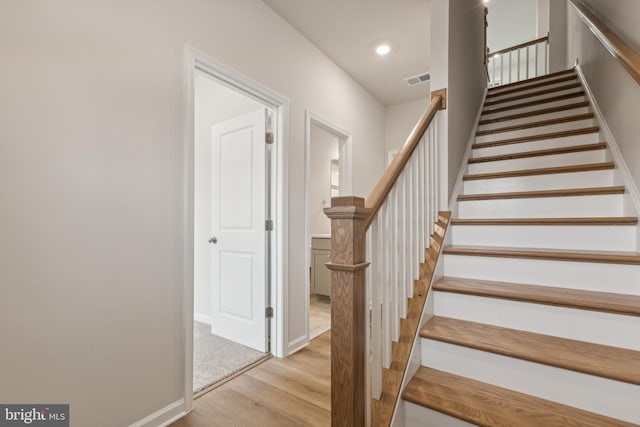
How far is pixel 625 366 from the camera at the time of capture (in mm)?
1115

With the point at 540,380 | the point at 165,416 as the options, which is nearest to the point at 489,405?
the point at 540,380

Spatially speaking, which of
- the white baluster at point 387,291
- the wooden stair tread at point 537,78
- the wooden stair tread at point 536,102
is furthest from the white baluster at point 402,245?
the wooden stair tread at point 537,78

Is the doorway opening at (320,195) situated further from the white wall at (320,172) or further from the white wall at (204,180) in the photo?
the white wall at (204,180)

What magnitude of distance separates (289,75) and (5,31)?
174 centimetres

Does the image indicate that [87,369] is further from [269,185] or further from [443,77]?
[443,77]

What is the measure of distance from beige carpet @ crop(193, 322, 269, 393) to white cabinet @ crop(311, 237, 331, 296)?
1.75 meters

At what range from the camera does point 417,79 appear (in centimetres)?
351

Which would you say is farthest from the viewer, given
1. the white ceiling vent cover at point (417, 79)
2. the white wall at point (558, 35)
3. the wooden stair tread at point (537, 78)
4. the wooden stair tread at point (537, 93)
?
the white wall at point (558, 35)

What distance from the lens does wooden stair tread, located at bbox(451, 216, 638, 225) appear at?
63.2 inches

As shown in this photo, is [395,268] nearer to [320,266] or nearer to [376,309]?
[376,309]

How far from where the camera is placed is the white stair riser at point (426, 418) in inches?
47.0

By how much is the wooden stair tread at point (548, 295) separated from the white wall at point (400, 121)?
287 centimetres

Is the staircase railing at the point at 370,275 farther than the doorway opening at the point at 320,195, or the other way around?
the doorway opening at the point at 320,195

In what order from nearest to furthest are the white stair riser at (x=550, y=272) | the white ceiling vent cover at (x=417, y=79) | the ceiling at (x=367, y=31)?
the white stair riser at (x=550, y=272), the ceiling at (x=367, y=31), the white ceiling vent cover at (x=417, y=79)
